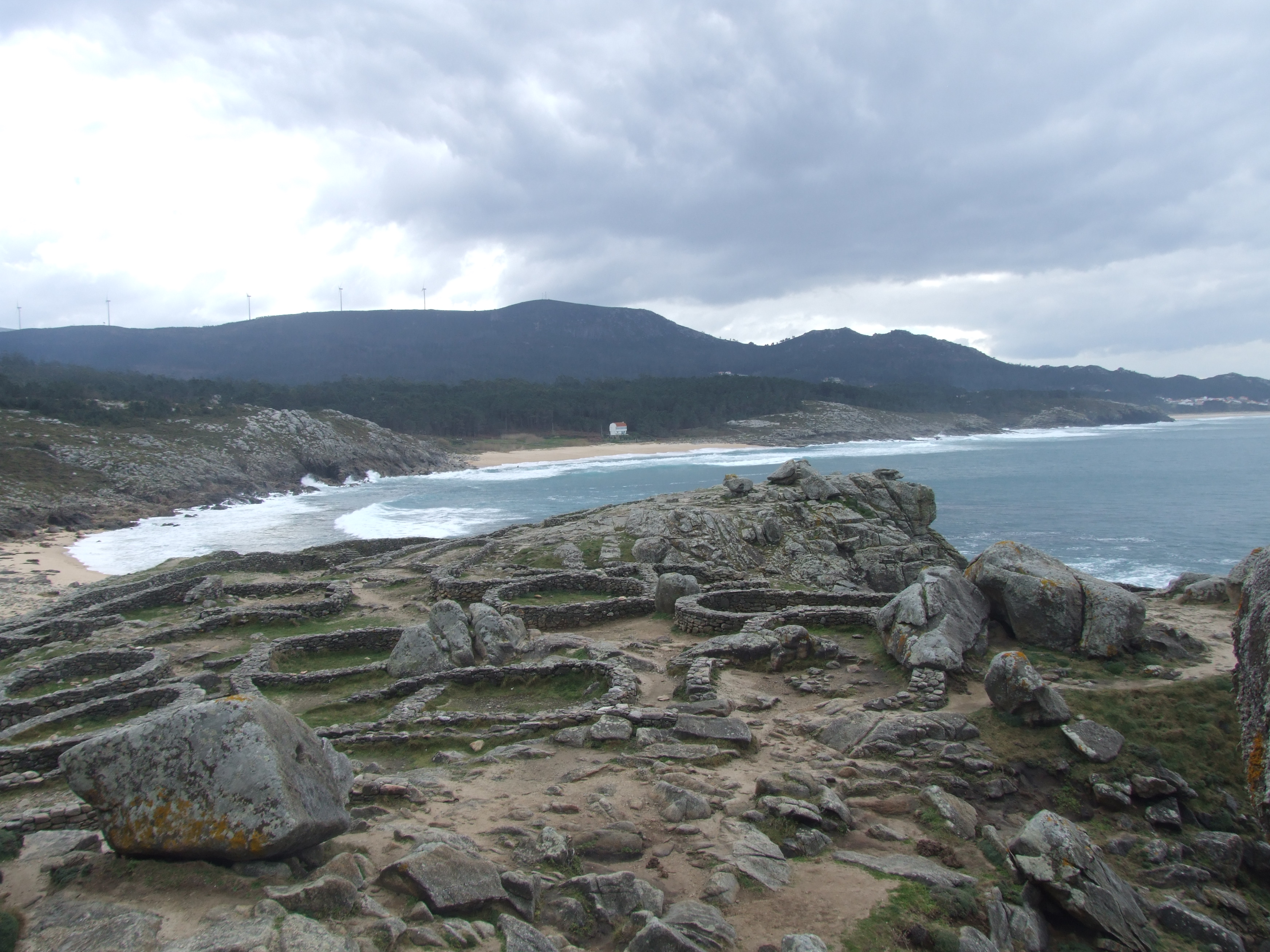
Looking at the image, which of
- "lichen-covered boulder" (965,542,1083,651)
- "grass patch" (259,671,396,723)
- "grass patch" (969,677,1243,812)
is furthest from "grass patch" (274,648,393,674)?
"lichen-covered boulder" (965,542,1083,651)

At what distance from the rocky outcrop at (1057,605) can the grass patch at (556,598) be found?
1038 cm

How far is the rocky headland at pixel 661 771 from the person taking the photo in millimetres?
6559

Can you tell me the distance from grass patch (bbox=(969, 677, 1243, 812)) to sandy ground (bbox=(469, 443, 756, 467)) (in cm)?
10901

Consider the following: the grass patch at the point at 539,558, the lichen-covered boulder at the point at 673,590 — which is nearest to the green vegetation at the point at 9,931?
the lichen-covered boulder at the point at 673,590

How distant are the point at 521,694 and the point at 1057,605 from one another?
37.4 feet

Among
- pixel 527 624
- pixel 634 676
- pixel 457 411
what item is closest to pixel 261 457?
pixel 457 411

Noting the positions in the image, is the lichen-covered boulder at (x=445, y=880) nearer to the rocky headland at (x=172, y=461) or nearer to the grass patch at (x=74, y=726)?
the grass patch at (x=74, y=726)

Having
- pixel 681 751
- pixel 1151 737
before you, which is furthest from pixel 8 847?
pixel 1151 737

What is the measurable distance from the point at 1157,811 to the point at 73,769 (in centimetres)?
1305

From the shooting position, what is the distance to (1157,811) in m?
9.85

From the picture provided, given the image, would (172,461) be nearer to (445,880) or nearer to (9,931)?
(9,931)

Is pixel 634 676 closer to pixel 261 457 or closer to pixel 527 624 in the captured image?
pixel 527 624

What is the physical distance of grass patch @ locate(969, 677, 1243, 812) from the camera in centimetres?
1047

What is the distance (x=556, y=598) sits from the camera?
73.9 feet
